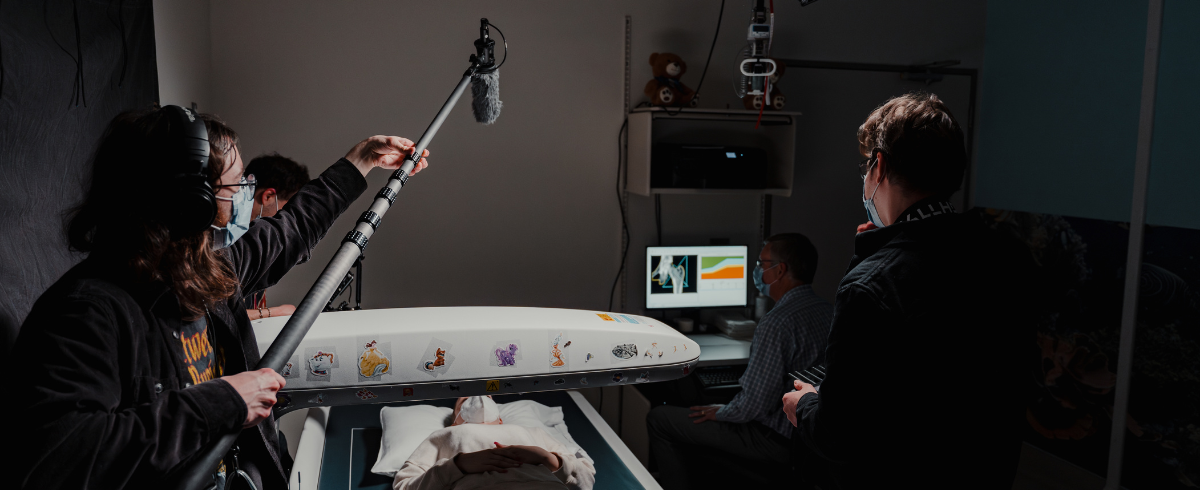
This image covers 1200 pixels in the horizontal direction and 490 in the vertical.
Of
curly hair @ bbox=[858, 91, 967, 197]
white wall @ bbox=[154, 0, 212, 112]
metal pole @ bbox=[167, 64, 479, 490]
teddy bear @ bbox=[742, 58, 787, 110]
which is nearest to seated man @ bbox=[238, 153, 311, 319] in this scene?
white wall @ bbox=[154, 0, 212, 112]

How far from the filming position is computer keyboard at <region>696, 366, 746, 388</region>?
2.78 meters

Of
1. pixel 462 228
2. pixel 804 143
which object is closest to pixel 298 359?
pixel 462 228

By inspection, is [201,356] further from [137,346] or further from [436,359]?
[436,359]

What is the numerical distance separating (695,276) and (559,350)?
158 centimetres

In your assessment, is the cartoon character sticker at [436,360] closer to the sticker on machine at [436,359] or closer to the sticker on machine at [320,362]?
the sticker on machine at [436,359]

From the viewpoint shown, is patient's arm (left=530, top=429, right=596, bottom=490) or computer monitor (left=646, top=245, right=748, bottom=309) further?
computer monitor (left=646, top=245, right=748, bottom=309)

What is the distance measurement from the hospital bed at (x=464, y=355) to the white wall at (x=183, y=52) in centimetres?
78

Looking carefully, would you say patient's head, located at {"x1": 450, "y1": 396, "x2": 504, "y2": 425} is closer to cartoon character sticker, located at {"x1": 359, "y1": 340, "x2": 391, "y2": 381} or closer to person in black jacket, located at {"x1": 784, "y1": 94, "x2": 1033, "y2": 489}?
cartoon character sticker, located at {"x1": 359, "y1": 340, "x2": 391, "y2": 381}

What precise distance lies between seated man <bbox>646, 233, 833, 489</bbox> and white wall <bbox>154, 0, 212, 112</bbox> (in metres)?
1.92

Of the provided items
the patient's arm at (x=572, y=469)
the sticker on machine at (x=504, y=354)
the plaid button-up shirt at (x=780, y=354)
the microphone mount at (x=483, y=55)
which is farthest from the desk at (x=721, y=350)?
the microphone mount at (x=483, y=55)

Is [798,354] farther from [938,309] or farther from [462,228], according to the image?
[462,228]

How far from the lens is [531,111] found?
302cm

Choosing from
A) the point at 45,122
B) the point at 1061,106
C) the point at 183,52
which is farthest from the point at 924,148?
the point at 1061,106

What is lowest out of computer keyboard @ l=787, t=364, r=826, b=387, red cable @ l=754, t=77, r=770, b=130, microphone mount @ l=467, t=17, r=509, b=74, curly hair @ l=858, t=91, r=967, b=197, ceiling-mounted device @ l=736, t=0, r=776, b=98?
computer keyboard @ l=787, t=364, r=826, b=387
